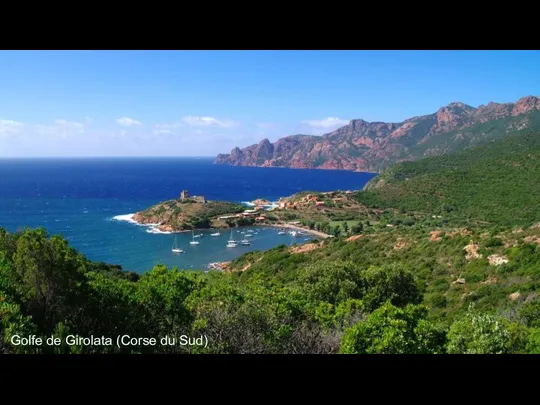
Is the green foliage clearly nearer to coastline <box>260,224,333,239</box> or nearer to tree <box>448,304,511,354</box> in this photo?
tree <box>448,304,511,354</box>

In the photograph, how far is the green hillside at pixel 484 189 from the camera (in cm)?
3109

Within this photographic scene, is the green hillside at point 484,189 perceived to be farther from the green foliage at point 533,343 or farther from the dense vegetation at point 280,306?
the green foliage at point 533,343

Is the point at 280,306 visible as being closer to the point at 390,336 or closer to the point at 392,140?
the point at 390,336

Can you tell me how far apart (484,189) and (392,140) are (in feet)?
317

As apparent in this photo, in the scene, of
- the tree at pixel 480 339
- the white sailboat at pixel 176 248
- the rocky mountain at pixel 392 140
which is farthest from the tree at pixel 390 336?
the rocky mountain at pixel 392 140

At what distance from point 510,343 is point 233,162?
165m

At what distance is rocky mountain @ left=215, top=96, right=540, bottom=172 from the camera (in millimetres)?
87000

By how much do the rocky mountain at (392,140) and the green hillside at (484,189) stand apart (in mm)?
24536

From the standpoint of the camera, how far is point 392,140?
132 meters
